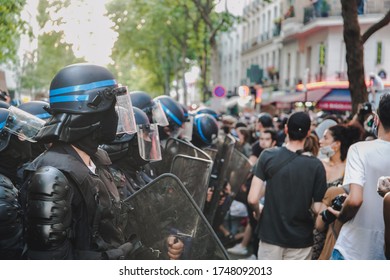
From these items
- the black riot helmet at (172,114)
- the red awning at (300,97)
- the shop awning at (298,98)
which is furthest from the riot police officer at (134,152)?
the red awning at (300,97)

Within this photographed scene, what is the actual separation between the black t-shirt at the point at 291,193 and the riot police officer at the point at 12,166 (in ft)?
5.95

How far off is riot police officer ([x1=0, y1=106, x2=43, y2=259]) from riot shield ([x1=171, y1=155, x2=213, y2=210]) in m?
0.96

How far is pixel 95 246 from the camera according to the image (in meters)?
2.28

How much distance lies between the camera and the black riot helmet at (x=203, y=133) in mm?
5914

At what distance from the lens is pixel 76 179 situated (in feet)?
7.05

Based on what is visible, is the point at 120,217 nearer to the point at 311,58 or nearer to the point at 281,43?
the point at 311,58

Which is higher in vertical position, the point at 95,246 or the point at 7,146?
the point at 7,146

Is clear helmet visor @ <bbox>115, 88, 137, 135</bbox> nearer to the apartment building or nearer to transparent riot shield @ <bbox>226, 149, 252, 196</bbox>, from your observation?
transparent riot shield @ <bbox>226, 149, 252, 196</bbox>

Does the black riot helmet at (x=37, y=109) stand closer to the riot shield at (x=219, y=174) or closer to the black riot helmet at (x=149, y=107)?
the black riot helmet at (x=149, y=107)

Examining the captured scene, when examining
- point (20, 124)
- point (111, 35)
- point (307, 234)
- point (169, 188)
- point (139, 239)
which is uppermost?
point (111, 35)

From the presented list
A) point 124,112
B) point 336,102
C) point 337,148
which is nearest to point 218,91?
point 336,102

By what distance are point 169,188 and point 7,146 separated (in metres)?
0.87

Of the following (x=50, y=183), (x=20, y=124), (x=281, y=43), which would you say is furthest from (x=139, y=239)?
(x=281, y=43)

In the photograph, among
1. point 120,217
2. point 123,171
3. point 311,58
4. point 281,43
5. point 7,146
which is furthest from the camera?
point 281,43
